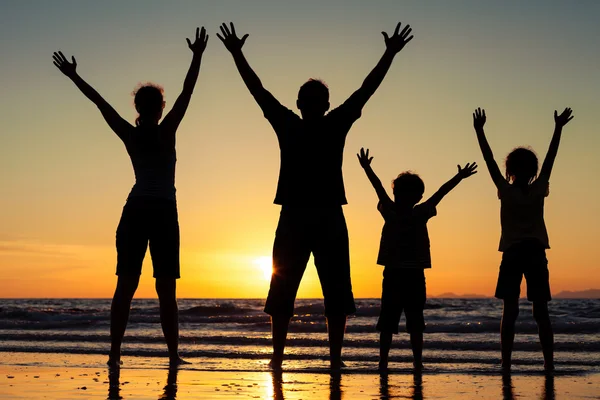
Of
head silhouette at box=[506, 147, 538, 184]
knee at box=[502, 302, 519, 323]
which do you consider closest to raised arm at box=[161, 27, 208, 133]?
head silhouette at box=[506, 147, 538, 184]

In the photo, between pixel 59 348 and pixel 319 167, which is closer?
pixel 319 167

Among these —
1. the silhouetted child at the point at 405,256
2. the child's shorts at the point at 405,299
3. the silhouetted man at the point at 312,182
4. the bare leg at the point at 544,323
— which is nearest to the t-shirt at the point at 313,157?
the silhouetted man at the point at 312,182

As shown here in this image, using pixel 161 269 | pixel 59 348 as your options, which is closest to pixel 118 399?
pixel 161 269

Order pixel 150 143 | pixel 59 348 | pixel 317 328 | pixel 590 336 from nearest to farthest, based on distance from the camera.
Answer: pixel 150 143 → pixel 59 348 → pixel 590 336 → pixel 317 328

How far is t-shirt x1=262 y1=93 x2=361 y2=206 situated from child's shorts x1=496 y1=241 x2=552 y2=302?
2.00 meters

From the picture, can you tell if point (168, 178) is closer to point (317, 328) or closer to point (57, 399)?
point (57, 399)

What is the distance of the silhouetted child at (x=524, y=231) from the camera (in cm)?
654

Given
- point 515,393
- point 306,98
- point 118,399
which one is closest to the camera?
point 118,399

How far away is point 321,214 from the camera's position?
536 centimetres

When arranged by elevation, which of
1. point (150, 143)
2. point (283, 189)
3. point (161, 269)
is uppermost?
point (150, 143)

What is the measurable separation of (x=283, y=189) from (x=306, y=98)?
658 millimetres

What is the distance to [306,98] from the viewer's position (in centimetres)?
549

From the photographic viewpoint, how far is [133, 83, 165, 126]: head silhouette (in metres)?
6.03

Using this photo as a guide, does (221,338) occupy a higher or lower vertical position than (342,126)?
lower
